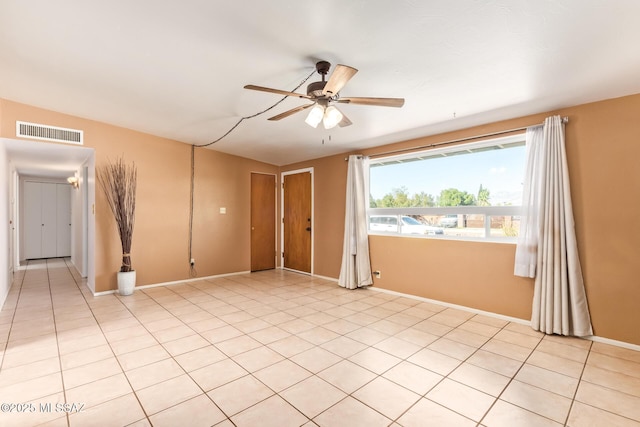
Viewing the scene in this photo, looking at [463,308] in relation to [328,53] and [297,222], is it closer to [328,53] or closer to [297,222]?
[328,53]

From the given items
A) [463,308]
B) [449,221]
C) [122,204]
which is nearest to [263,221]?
[122,204]

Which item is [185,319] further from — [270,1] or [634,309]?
[634,309]

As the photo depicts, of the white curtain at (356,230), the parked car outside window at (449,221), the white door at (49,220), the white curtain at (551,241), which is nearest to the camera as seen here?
the white curtain at (551,241)

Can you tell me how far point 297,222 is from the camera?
609 cm

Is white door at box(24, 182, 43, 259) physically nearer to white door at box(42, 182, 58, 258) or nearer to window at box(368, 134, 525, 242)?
white door at box(42, 182, 58, 258)

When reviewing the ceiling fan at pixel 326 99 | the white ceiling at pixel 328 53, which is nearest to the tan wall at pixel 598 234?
the white ceiling at pixel 328 53

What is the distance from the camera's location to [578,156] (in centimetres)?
294

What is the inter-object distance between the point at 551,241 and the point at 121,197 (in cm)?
550

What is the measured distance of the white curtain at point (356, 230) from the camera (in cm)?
470

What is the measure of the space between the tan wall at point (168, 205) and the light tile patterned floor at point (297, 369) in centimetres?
101

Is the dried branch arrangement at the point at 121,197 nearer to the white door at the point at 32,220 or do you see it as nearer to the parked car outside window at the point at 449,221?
the parked car outside window at the point at 449,221

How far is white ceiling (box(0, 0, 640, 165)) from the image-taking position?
5.89ft

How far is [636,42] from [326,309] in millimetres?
3651

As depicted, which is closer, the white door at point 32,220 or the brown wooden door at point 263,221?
the brown wooden door at point 263,221
